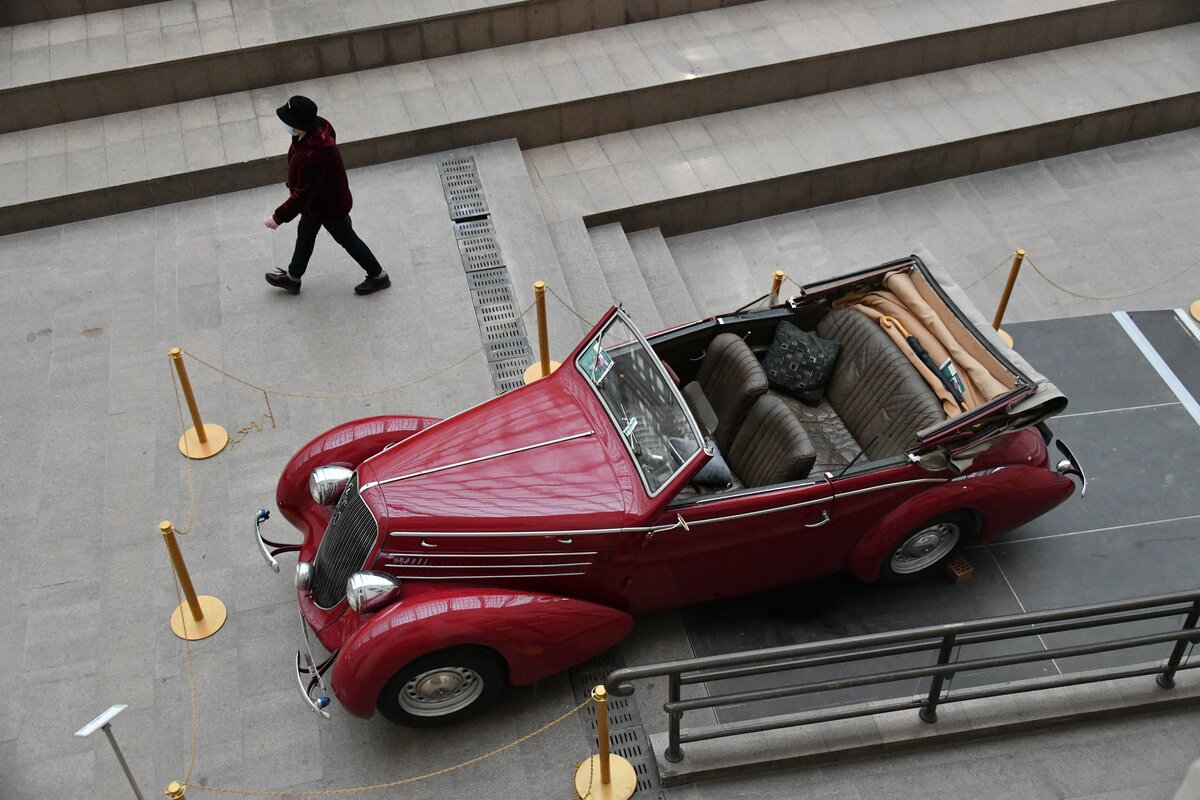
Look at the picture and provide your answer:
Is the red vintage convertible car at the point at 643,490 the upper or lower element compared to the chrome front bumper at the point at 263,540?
upper

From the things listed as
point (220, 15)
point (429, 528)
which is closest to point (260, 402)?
point (429, 528)

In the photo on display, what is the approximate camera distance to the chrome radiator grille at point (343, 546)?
6020 millimetres

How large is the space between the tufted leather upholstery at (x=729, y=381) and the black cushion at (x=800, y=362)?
0.26 meters

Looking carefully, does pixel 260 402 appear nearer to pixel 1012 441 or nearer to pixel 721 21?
pixel 1012 441

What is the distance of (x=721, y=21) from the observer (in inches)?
441

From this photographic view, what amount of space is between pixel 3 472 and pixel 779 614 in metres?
5.16

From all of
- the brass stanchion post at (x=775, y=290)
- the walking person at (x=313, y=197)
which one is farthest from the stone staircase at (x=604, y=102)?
the walking person at (x=313, y=197)

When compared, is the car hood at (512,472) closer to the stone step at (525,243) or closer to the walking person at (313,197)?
the stone step at (525,243)

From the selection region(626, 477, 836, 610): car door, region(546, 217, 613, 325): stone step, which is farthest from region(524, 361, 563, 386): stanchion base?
region(626, 477, 836, 610): car door

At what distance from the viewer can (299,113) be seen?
769cm

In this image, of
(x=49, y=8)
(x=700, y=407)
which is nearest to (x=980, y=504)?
(x=700, y=407)

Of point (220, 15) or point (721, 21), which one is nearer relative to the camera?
point (220, 15)

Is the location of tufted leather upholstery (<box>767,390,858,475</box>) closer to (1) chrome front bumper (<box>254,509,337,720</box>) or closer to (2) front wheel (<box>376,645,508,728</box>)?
(2) front wheel (<box>376,645,508,728</box>)

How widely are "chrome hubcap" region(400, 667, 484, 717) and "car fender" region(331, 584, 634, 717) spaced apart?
0.20 m
